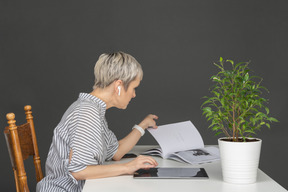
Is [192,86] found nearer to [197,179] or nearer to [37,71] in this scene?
[37,71]

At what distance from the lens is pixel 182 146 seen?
2.13 metres

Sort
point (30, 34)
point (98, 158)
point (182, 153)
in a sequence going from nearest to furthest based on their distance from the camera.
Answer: point (98, 158) < point (182, 153) < point (30, 34)

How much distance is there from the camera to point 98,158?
5.84ft

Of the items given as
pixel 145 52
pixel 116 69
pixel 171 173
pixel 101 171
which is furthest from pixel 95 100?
pixel 145 52

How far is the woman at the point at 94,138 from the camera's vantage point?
5.60ft

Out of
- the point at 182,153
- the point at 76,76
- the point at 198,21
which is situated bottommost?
the point at 182,153

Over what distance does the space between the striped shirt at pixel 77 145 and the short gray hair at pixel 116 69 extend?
0.35 feet

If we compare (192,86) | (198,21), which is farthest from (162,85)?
(198,21)

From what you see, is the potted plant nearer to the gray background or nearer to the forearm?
the forearm

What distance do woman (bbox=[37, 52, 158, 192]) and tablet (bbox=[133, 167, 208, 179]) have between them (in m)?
0.03

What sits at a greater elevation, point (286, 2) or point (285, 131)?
point (286, 2)

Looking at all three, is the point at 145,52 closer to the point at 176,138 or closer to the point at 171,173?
the point at 176,138

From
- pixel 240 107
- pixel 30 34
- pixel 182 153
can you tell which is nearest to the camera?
pixel 240 107

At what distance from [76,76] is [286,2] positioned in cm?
200
